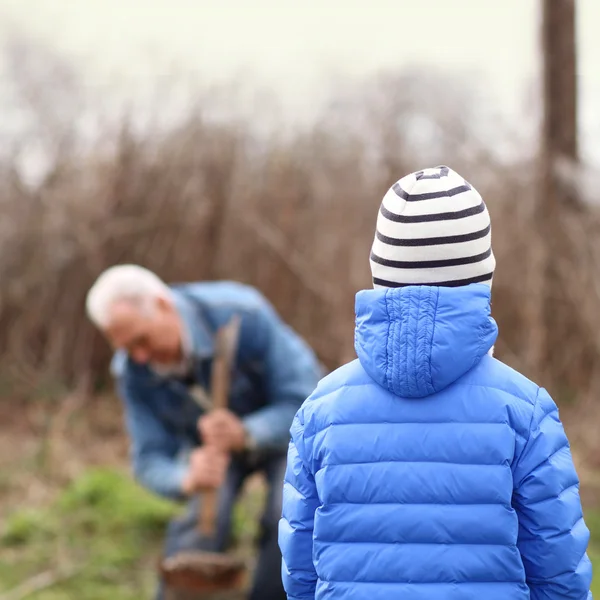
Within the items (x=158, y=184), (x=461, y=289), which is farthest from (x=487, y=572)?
(x=158, y=184)

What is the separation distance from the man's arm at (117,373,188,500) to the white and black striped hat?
214 centimetres

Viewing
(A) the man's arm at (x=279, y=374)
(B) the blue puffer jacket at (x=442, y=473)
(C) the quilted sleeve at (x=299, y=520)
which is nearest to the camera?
(B) the blue puffer jacket at (x=442, y=473)

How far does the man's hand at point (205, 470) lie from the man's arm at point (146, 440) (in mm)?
117

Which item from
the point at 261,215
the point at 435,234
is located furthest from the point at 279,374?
the point at 261,215

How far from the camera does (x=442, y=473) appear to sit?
1.73 m

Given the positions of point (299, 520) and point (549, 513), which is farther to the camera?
point (299, 520)

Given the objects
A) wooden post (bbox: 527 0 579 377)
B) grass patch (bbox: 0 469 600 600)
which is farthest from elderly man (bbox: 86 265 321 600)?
wooden post (bbox: 527 0 579 377)

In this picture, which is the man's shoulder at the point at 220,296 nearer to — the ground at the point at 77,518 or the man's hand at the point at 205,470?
the man's hand at the point at 205,470

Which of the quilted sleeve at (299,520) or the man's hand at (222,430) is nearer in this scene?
the quilted sleeve at (299,520)

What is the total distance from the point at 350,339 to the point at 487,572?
187 inches

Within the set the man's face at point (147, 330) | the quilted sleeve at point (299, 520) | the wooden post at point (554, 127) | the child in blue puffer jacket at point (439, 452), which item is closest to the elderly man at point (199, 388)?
the man's face at point (147, 330)

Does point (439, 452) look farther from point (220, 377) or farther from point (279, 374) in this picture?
point (279, 374)

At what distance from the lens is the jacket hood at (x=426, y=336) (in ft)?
5.64

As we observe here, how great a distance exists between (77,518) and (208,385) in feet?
6.18
